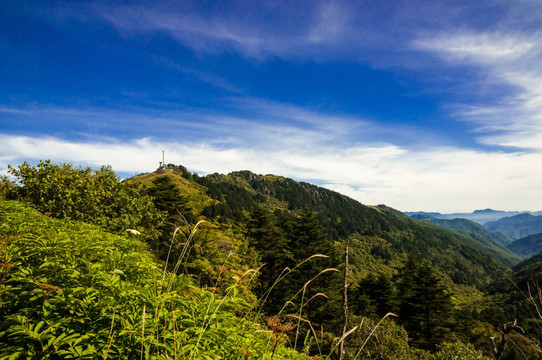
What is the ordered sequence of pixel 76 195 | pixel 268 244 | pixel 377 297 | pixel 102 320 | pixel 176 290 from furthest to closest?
pixel 377 297 → pixel 268 244 → pixel 76 195 → pixel 176 290 → pixel 102 320

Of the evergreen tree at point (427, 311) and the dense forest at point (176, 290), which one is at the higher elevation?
the dense forest at point (176, 290)

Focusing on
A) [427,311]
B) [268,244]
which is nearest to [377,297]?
[427,311]

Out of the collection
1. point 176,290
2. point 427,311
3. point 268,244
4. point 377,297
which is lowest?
point 377,297

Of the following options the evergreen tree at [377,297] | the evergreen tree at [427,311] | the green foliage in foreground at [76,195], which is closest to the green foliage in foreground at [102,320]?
the green foliage in foreground at [76,195]

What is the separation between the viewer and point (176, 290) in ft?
10.6

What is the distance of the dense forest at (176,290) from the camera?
2.53 metres

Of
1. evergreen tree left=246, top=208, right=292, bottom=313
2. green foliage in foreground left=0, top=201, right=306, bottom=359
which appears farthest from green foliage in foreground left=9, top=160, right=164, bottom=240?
A: evergreen tree left=246, top=208, right=292, bottom=313

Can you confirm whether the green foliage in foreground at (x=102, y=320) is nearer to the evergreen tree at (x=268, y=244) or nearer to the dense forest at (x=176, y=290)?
the dense forest at (x=176, y=290)

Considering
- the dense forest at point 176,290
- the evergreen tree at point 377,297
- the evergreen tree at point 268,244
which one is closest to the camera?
the dense forest at point 176,290

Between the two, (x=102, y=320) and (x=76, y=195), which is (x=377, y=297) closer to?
(x=76, y=195)

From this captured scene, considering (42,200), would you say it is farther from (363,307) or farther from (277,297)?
(363,307)

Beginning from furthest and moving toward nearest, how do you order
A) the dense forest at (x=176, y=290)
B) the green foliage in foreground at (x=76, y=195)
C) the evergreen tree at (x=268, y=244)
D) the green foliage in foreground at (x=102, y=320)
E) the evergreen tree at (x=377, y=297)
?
the evergreen tree at (x=377, y=297), the evergreen tree at (x=268, y=244), the green foliage in foreground at (x=76, y=195), the dense forest at (x=176, y=290), the green foliage in foreground at (x=102, y=320)

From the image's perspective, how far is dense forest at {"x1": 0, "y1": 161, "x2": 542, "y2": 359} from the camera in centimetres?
253

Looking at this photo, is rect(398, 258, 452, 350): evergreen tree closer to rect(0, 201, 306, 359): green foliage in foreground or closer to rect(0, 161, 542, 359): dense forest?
rect(0, 161, 542, 359): dense forest
